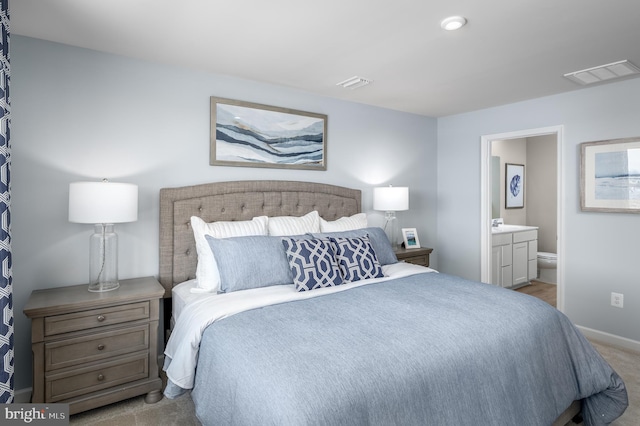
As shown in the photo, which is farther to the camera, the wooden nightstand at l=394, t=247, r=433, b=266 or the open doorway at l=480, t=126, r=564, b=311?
the wooden nightstand at l=394, t=247, r=433, b=266

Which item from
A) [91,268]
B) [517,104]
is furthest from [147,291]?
[517,104]

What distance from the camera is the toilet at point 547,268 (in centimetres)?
535

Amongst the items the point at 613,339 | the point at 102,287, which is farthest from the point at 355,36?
the point at 613,339

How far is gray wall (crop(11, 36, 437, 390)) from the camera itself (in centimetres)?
234

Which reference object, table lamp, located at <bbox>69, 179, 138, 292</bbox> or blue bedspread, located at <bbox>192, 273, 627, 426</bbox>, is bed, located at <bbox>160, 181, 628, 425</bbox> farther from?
table lamp, located at <bbox>69, 179, 138, 292</bbox>

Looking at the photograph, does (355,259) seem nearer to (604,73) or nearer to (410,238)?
(410,238)

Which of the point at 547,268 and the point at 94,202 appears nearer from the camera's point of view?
the point at 94,202

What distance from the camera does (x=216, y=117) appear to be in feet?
10.0

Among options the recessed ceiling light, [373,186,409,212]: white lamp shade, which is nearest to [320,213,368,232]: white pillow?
[373,186,409,212]: white lamp shade

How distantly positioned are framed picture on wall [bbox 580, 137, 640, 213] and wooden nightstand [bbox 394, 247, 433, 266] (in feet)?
5.18

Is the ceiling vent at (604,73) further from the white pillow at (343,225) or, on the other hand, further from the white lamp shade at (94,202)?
the white lamp shade at (94,202)

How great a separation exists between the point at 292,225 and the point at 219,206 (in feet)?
2.08

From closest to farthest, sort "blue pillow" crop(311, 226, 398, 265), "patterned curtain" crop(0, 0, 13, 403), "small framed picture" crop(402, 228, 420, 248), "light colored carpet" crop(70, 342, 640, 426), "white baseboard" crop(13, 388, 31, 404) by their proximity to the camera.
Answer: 1. "patterned curtain" crop(0, 0, 13, 403)
2. "light colored carpet" crop(70, 342, 640, 426)
3. "white baseboard" crop(13, 388, 31, 404)
4. "blue pillow" crop(311, 226, 398, 265)
5. "small framed picture" crop(402, 228, 420, 248)

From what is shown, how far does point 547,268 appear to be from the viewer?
545cm
